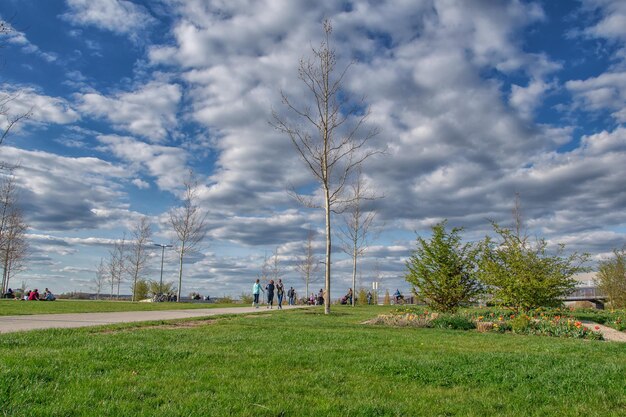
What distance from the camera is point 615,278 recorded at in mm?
32906

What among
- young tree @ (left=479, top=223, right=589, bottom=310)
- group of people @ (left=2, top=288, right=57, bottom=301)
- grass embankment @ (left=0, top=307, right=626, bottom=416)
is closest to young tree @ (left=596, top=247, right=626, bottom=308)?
young tree @ (left=479, top=223, right=589, bottom=310)

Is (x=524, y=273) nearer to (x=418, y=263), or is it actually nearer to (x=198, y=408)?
(x=418, y=263)

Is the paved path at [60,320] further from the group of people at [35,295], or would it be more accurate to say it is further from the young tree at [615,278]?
the young tree at [615,278]

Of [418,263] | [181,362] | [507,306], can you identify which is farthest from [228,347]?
[507,306]

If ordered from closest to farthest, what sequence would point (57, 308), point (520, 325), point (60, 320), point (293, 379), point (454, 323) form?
point (293, 379) → point (520, 325) → point (454, 323) → point (60, 320) → point (57, 308)

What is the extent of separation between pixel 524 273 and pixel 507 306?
166cm

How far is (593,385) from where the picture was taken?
583 centimetres

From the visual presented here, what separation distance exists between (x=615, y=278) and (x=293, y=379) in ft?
113

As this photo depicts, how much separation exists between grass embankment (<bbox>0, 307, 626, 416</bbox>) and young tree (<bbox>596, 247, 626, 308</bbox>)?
2835 cm

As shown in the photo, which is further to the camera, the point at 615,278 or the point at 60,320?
the point at 615,278

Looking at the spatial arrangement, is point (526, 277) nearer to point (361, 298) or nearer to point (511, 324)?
point (511, 324)

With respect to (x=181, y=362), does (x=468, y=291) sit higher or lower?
higher

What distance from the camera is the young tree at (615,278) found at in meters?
32.8

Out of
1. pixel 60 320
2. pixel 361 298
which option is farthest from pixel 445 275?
pixel 361 298
